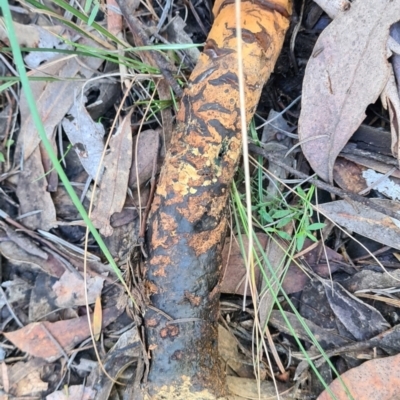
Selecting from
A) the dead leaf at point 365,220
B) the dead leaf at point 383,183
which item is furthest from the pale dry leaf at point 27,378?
the dead leaf at point 383,183

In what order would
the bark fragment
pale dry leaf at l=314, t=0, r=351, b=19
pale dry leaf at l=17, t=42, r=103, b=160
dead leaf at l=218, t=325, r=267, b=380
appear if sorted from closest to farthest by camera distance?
the bark fragment → pale dry leaf at l=314, t=0, r=351, b=19 → dead leaf at l=218, t=325, r=267, b=380 → pale dry leaf at l=17, t=42, r=103, b=160

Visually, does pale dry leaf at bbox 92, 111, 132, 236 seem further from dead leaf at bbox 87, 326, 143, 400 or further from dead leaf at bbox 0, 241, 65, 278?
dead leaf at bbox 87, 326, 143, 400

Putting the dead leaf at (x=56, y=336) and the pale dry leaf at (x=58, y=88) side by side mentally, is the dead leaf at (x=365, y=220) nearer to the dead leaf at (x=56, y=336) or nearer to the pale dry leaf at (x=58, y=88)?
the dead leaf at (x=56, y=336)

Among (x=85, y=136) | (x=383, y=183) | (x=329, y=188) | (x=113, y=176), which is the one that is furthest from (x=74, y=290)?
(x=383, y=183)

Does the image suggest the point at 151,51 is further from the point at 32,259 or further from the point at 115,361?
the point at 115,361

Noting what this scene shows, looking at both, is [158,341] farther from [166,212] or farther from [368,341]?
[368,341]

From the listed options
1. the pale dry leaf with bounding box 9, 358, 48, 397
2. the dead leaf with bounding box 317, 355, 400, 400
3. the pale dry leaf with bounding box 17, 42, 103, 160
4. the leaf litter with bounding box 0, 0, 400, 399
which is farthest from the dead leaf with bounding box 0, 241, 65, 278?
the dead leaf with bounding box 317, 355, 400, 400
